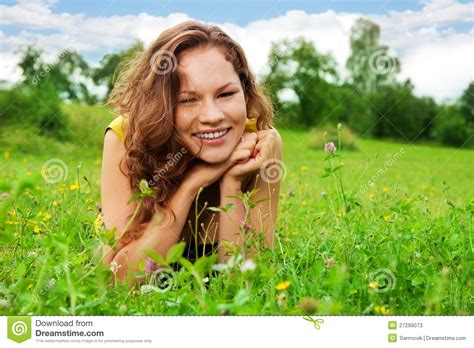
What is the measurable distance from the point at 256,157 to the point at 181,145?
0.26 meters

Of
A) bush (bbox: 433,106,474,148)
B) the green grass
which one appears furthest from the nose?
bush (bbox: 433,106,474,148)

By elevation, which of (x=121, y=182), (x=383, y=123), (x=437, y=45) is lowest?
(x=121, y=182)

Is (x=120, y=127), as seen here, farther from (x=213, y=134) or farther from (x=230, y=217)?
(x=230, y=217)

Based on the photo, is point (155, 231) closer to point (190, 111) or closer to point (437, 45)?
point (190, 111)

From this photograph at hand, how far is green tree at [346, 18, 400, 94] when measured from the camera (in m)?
4.03

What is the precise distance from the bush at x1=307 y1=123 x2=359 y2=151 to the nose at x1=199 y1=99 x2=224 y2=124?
484 centimetres

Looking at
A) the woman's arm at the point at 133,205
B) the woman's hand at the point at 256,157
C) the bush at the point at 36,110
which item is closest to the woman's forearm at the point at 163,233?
the woman's arm at the point at 133,205

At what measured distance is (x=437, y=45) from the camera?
2.17 metres

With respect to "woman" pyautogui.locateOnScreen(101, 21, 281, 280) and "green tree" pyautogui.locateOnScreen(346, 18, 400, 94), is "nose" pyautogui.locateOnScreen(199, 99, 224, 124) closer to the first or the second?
"woman" pyautogui.locateOnScreen(101, 21, 281, 280)

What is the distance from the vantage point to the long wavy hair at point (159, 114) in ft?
7.07
